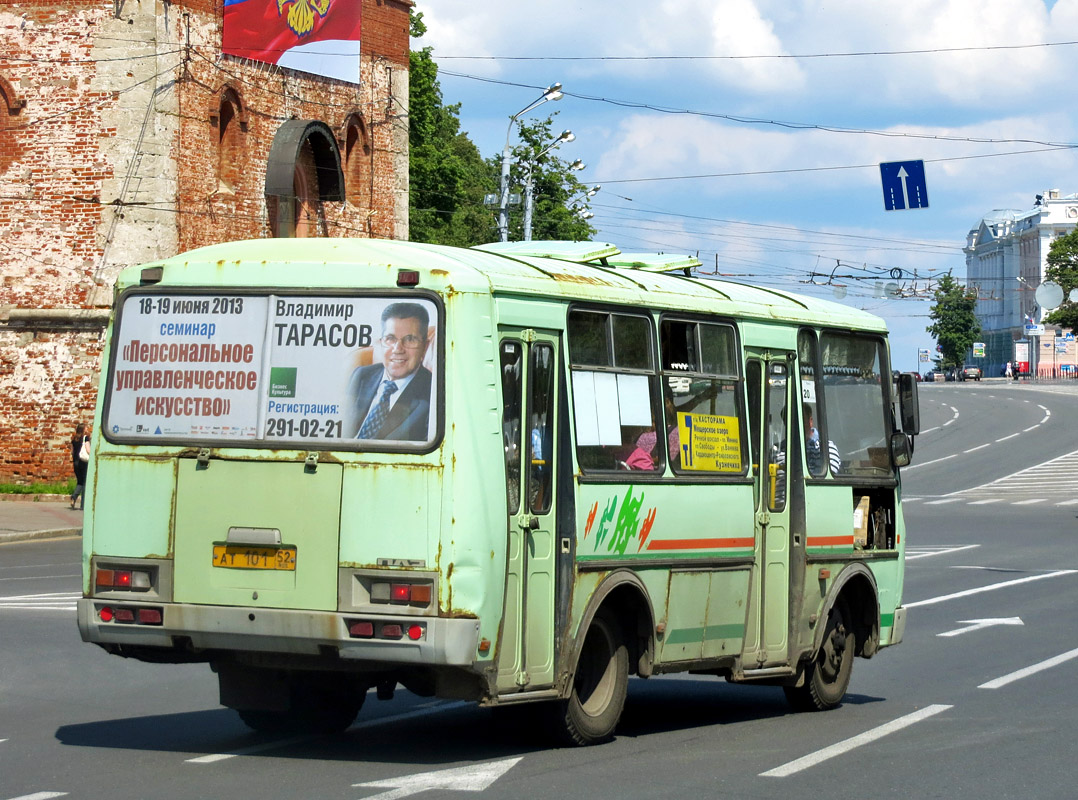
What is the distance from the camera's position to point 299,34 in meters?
36.7

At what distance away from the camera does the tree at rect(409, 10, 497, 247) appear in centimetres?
5981

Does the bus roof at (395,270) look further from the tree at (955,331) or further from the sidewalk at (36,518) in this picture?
the tree at (955,331)

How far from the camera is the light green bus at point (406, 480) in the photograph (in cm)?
820

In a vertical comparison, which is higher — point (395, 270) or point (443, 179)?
point (443, 179)

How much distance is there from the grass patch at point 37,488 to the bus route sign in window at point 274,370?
24931mm

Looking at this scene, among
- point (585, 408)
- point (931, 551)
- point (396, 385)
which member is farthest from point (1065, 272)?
point (396, 385)

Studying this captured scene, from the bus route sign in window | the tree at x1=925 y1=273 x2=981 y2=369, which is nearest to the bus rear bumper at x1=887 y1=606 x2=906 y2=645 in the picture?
the bus route sign in window

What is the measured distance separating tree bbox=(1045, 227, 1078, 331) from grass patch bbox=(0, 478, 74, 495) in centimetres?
9626

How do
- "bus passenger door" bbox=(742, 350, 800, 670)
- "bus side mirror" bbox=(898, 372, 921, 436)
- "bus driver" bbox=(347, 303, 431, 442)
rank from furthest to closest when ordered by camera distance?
"bus side mirror" bbox=(898, 372, 921, 436), "bus passenger door" bbox=(742, 350, 800, 670), "bus driver" bbox=(347, 303, 431, 442)

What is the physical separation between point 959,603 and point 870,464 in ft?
27.1

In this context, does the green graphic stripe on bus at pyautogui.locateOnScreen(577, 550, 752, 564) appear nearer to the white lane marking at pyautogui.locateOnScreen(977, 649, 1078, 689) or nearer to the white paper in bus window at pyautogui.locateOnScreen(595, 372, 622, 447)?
the white paper in bus window at pyautogui.locateOnScreen(595, 372, 622, 447)

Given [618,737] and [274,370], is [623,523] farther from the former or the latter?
[274,370]

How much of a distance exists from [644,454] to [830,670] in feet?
9.73

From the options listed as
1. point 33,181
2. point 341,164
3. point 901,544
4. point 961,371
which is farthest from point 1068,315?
point 901,544
